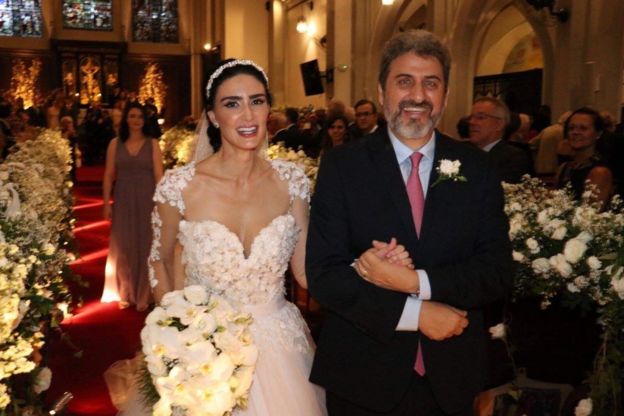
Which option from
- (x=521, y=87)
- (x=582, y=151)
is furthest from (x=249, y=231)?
(x=521, y=87)

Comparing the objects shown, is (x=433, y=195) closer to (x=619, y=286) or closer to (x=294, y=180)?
(x=619, y=286)

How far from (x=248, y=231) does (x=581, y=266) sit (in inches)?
57.7

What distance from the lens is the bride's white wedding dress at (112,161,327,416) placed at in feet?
10.2

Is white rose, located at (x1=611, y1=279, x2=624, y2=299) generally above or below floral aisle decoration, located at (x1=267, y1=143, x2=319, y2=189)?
below

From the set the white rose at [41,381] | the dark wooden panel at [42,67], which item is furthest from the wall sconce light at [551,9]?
the dark wooden panel at [42,67]

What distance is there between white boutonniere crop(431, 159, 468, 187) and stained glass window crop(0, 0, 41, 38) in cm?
2973

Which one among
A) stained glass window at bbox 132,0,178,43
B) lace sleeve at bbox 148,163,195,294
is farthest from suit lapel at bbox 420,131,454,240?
stained glass window at bbox 132,0,178,43

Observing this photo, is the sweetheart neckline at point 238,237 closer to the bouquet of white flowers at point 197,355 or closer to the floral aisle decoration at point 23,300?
the floral aisle decoration at point 23,300

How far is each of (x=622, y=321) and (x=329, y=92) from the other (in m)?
14.0

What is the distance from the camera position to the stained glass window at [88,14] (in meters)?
29.9

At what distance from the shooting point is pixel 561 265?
3174 mm

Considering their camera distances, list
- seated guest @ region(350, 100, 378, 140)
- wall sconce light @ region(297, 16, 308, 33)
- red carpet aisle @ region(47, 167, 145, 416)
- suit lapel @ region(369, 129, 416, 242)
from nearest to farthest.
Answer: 1. suit lapel @ region(369, 129, 416, 242)
2. red carpet aisle @ region(47, 167, 145, 416)
3. seated guest @ region(350, 100, 378, 140)
4. wall sconce light @ region(297, 16, 308, 33)

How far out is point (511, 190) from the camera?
15.1 ft

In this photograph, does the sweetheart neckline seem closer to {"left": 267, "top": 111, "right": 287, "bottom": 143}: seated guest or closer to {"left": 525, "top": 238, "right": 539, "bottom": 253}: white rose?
{"left": 525, "top": 238, "right": 539, "bottom": 253}: white rose
